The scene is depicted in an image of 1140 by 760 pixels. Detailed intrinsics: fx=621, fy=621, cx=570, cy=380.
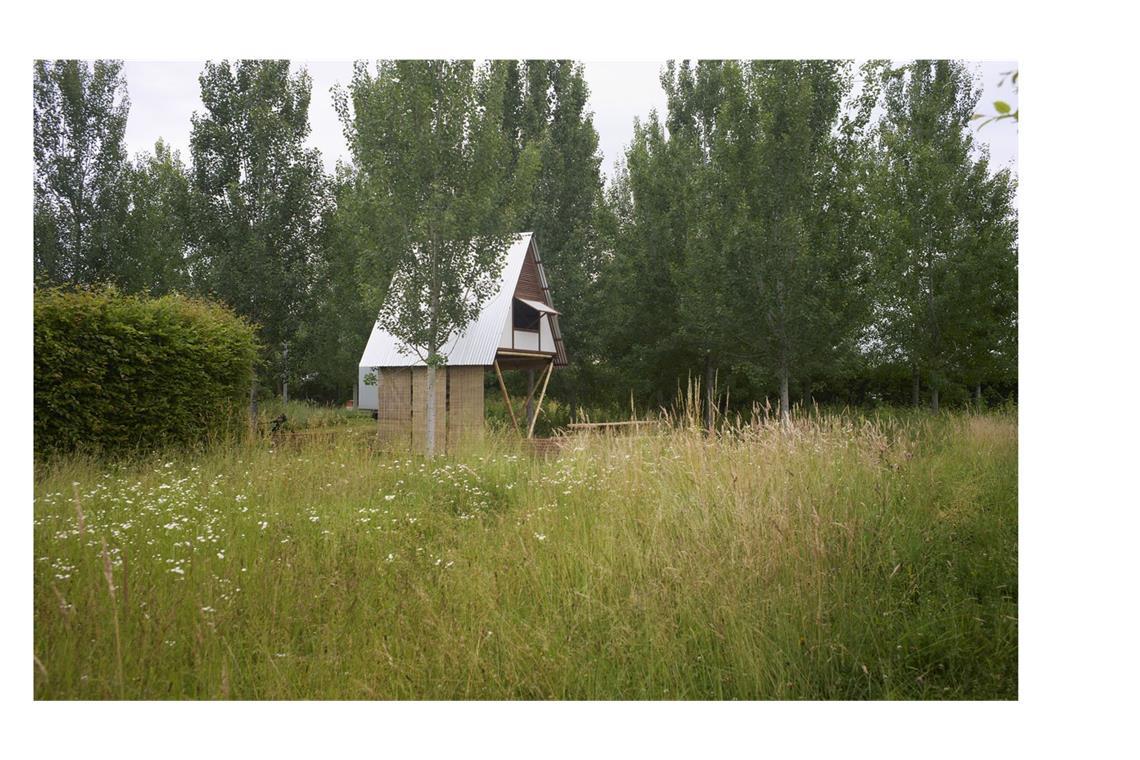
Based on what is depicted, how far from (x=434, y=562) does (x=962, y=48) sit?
407 centimetres

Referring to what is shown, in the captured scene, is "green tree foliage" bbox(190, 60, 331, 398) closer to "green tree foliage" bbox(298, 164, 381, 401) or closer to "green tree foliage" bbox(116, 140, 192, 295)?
"green tree foliage" bbox(298, 164, 381, 401)

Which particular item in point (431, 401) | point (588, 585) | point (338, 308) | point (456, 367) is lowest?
point (588, 585)

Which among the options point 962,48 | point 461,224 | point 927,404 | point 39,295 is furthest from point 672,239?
point 39,295

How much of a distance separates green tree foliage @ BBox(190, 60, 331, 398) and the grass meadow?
5801mm

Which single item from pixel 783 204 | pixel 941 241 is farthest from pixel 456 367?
pixel 941 241

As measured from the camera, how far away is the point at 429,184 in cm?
846

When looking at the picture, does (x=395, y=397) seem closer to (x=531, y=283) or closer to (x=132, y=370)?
(x=531, y=283)

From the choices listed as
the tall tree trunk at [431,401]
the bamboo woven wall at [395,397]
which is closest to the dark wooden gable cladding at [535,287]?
the bamboo woven wall at [395,397]

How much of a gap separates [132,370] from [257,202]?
18.2 ft

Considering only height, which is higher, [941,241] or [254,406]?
[941,241]

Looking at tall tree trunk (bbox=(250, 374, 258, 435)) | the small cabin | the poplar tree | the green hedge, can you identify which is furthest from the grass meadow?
the small cabin

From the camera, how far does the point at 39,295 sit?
469 cm
